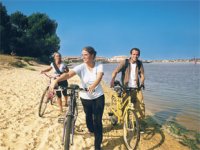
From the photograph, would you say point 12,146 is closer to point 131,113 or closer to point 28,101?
point 131,113

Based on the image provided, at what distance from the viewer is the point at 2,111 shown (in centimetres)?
898

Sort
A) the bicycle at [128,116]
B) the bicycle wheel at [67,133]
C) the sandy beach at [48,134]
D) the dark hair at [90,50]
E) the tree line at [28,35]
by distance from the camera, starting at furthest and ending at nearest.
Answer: the tree line at [28,35]
the sandy beach at [48,134]
the bicycle at [128,116]
the dark hair at [90,50]
the bicycle wheel at [67,133]

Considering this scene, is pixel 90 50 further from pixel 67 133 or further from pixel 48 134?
pixel 48 134

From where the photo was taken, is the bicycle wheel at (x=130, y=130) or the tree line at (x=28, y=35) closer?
the bicycle wheel at (x=130, y=130)

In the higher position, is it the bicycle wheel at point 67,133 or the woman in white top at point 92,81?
→ the woman in white top at point 92,81

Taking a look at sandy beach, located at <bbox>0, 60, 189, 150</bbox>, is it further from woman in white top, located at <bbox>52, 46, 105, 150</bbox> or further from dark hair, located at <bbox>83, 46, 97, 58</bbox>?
dark hair, located at <bbox>83, 46, 97, 58</bbox>

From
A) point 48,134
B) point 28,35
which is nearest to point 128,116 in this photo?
point 48,134

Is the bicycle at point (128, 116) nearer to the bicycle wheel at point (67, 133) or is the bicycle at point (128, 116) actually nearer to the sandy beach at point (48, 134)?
the sandy beach at point (48, 134)

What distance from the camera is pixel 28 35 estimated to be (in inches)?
2224

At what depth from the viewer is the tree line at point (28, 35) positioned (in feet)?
159

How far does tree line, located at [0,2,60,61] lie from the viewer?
4850 cm

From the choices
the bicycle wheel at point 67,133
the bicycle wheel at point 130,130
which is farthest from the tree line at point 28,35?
the bicycle wheel at point 67,133

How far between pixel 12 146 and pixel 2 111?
323 centimetres

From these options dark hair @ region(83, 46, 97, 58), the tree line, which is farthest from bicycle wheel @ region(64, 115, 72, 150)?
the tree line
